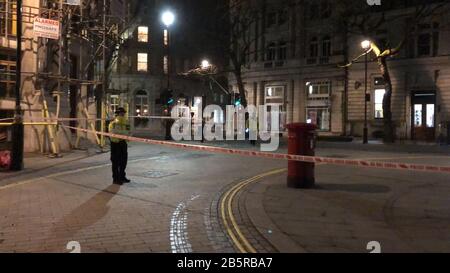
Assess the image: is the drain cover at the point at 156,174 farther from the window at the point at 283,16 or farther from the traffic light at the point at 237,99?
the window at the point at 283,16

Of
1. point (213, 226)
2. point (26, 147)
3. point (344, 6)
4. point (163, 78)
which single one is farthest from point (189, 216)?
point (163, 78)

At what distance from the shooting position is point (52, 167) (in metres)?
13.8

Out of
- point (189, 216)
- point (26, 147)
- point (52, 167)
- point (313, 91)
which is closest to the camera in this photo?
point (189, 216)

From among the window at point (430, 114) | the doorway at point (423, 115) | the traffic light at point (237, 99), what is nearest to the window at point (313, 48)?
the doorway at point (423, 115)

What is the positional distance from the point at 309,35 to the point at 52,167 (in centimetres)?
3424

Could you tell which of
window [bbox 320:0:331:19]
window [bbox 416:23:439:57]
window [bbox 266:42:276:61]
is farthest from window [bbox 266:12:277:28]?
window [bbox 416:23:439:57]

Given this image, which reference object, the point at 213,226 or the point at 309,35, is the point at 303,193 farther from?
the point at 309,35

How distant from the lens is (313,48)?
4425cm

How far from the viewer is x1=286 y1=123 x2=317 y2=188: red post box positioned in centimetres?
1035

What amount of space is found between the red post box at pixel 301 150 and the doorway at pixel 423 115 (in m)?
27.6

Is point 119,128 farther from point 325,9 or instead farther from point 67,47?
point 325,9

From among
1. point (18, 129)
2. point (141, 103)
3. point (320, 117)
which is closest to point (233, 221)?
point (18, 129)

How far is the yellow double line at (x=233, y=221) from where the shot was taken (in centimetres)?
616

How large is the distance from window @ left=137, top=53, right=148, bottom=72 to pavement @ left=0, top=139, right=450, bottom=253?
4238cm
